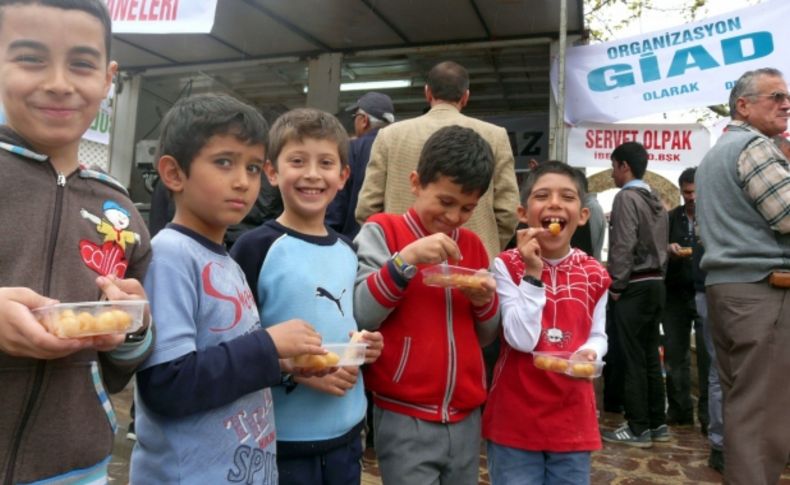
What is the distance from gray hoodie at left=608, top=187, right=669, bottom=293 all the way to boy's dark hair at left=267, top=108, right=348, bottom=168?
3.38 metres

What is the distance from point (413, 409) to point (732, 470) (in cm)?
207

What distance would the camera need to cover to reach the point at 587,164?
Answer: 6.48 meters

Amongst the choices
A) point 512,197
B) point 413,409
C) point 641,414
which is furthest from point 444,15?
point 413,409

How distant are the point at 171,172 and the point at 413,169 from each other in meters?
1.96

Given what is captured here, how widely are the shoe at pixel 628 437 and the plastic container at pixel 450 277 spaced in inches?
139

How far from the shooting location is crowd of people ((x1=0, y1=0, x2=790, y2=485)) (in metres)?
1.25

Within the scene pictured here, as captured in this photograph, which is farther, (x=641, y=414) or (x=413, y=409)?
(x=641, y=414)

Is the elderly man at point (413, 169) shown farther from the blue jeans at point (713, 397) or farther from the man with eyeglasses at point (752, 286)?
the blue jeans at point (713, 397)

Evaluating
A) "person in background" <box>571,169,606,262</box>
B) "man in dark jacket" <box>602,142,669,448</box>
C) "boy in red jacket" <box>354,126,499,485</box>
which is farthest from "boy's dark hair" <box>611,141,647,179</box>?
"boy in red jacket" <box>354,126,499,485</box>

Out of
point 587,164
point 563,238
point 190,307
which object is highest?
point 587,164

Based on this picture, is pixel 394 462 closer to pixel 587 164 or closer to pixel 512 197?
pixel 512 197

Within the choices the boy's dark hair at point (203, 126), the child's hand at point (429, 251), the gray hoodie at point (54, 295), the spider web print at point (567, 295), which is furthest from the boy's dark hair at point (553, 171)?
the gray hoodie at point (54, 295)

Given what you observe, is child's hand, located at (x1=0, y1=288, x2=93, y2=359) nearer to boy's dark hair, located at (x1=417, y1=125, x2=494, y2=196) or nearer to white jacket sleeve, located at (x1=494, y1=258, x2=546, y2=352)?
boy's dark hair, located at (x1=417, y1=125, x2=494, y2=196)

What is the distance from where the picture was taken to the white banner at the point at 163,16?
421 centimetres
